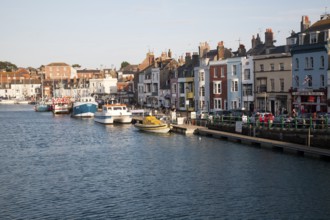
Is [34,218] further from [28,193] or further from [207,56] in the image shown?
[207,56]

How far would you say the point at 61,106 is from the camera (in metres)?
136

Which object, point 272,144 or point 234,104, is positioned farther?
point 234,104

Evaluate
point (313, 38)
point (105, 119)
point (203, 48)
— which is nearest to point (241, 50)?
point (203, 48)

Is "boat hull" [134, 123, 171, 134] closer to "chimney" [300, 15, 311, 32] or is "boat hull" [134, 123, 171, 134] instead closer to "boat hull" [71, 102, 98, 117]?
"chimney" [300, 15, 311, 32]

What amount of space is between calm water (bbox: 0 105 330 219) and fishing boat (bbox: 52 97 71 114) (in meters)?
72.8

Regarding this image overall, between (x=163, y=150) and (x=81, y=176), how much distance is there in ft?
49.5

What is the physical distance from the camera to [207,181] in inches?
1556

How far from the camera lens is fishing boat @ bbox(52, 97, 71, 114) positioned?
440 ft

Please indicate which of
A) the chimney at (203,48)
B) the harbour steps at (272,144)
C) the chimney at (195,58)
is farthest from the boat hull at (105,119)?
the harbour steps at (272,144)

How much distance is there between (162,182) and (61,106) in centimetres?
10025

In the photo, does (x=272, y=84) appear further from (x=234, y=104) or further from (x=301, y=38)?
(x=234, y=104)

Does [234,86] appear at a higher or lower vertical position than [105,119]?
higher

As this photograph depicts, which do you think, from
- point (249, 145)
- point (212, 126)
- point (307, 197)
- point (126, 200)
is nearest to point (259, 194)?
point (307, 197)

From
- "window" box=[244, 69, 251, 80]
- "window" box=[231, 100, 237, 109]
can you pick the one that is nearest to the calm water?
"window" box=[244, 69, 251, 80]
